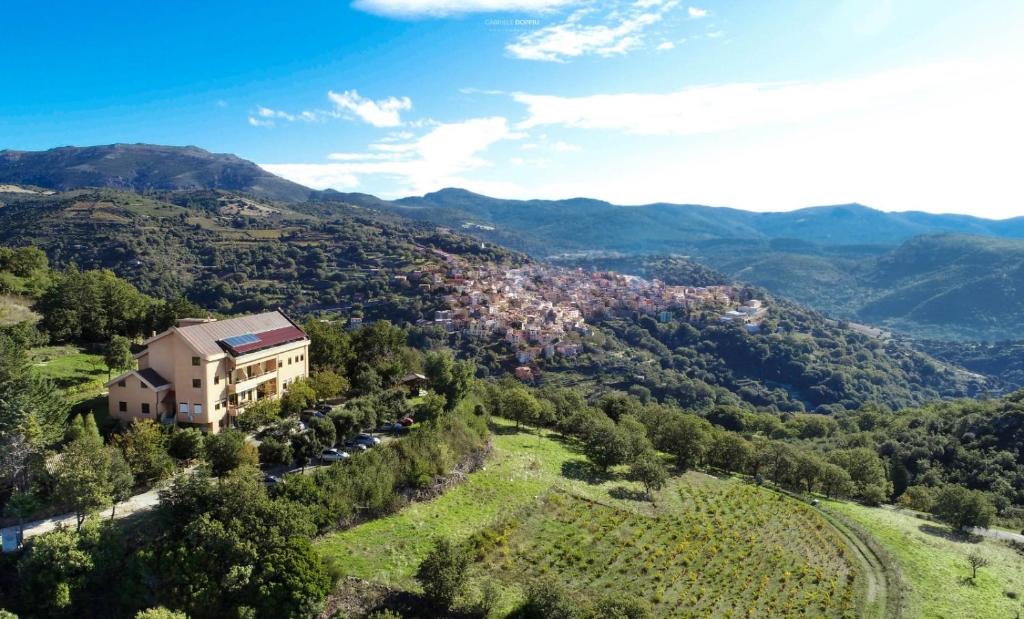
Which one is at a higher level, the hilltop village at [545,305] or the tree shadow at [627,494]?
the tree shadow at [627,494]

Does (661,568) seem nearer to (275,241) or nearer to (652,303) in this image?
(652,303)

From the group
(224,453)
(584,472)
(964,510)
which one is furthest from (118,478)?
(964,510)

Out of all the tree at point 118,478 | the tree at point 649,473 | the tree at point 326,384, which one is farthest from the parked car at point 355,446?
the tree at point 649,473

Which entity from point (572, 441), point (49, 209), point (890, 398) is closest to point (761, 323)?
point (890, 398)

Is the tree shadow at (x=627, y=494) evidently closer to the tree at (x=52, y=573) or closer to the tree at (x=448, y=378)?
the tree at (x=448, y=378)

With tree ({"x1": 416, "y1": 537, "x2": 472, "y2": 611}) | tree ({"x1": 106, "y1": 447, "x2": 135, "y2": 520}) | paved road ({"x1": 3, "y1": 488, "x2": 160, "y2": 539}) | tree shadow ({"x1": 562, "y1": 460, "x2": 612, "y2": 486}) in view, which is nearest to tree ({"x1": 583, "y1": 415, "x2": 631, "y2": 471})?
tree shadow ({"x1": 562, "y1": 460, "x2": 612, "y2": 486})
